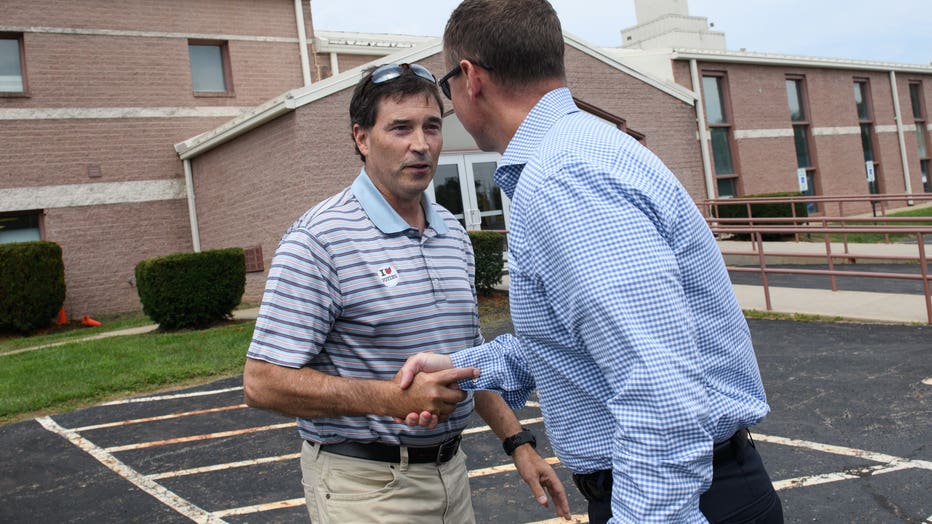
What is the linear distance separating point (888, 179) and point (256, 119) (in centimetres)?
2552

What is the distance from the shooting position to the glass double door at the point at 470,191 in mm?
19422

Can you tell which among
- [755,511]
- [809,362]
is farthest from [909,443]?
[755,511]

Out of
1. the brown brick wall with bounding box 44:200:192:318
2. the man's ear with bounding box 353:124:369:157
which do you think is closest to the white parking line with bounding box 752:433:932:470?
the man's ear with bounding box 353:124:369:157

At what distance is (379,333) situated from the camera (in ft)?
8.32

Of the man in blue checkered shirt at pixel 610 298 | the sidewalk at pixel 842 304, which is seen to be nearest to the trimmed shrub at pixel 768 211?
the sidewalk at pixel 842 304

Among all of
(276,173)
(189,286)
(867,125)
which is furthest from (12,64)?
(867,125)

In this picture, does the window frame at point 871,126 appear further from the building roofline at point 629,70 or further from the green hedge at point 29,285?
the green hedge at point 29,285

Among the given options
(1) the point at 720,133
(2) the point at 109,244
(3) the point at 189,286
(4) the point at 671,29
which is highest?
(4) the point at 671,29

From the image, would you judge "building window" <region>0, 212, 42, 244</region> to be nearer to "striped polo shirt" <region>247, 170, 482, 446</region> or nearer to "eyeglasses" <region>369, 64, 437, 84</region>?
"eyeglasses" <region>369, 64, 437, 84</region>

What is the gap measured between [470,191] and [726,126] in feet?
35.5

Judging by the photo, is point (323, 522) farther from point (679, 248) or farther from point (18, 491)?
point (18, 491)

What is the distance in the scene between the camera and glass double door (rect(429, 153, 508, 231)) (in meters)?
19.4

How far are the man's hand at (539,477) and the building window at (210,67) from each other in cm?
2013

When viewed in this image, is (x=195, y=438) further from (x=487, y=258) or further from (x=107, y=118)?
(x=107, y=118)
